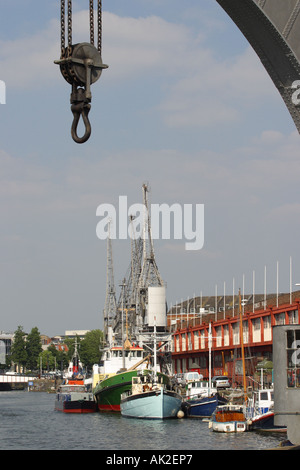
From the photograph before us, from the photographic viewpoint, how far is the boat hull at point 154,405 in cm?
4806

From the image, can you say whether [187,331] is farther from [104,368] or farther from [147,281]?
[104,368]

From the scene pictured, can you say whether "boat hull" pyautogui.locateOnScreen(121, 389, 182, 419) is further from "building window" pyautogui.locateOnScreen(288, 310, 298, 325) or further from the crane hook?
the crane hook

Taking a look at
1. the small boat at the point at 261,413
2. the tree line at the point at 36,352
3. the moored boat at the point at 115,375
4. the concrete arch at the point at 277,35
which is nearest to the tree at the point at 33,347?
the tree line at the point at 36,352

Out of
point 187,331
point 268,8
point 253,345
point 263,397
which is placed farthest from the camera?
point 187,331

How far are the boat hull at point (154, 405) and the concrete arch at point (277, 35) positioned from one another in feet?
130

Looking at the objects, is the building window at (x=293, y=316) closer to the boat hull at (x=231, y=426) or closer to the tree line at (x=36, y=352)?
the boat hull at (x=231, y=426)

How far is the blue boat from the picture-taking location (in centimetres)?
4912

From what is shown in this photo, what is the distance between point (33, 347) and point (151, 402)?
137502 mm

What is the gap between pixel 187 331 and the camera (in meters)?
86.8

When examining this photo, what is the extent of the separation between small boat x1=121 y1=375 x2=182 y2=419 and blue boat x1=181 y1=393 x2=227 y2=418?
2.88 feet

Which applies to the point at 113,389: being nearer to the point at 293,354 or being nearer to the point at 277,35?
the point at 293,354

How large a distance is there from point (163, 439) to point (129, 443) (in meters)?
2.09
